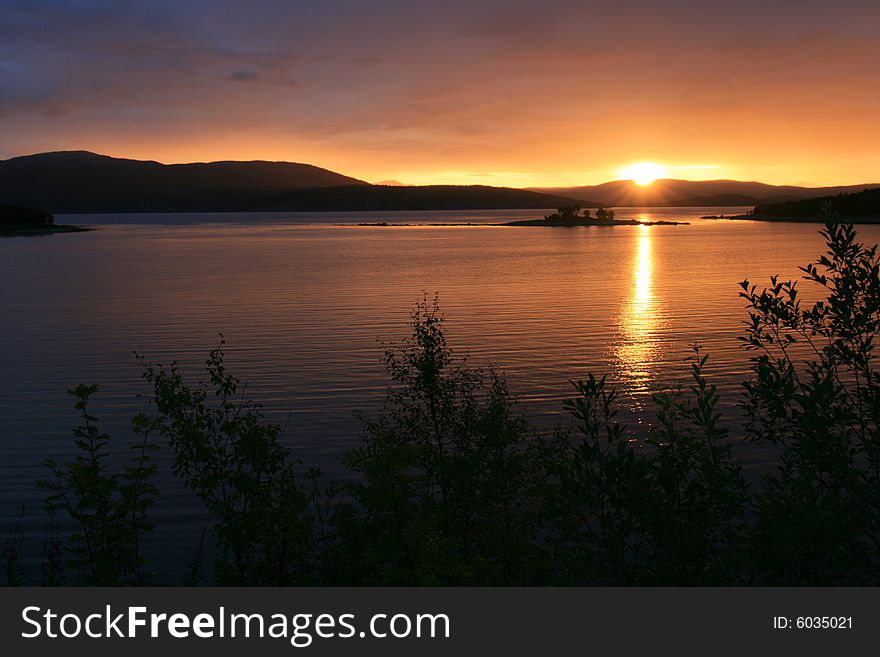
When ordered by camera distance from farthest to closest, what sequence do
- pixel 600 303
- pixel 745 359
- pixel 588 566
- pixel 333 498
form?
1. pixel 600 303
2. pixel 745 359
3. pixel 333 498
4. pixel 588 566

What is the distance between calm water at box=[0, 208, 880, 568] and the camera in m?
24.4

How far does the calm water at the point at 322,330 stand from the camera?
24.4m

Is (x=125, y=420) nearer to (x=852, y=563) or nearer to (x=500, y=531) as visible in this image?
(x=500, y=531)

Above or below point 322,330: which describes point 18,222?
above

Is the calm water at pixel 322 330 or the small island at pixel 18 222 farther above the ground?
the small island at pixel 18 222

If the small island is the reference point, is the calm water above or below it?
below

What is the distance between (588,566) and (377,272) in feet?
234

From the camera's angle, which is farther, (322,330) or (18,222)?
(18,222)

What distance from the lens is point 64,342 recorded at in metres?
39.8

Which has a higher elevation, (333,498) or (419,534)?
(419,534)

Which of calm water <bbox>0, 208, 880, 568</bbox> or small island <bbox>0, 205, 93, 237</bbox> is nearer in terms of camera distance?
calm water <bbox>0, 208, 880, 568</bbox>

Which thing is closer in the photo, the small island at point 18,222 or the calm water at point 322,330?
the calm water at point 322,330

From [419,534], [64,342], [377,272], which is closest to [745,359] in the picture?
[419,534]

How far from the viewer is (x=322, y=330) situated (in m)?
41.9
